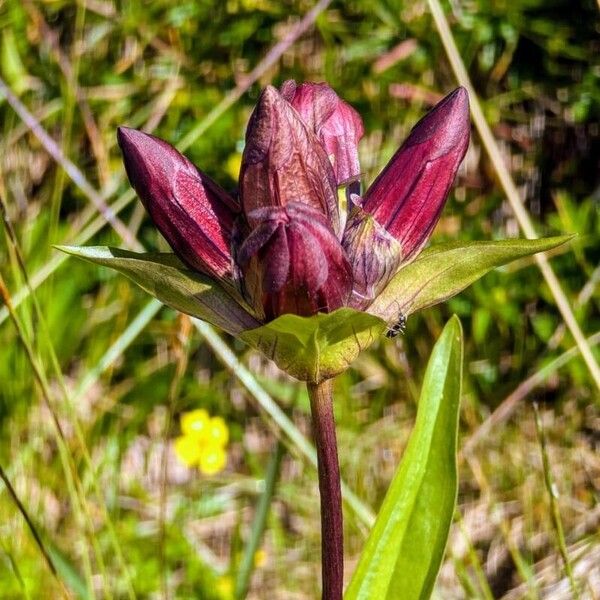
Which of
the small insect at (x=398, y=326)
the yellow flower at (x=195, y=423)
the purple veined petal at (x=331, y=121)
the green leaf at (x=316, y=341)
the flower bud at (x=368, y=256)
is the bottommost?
the yellow flower at (x=195, y=423)

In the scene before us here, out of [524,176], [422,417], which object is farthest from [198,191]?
[524,176]

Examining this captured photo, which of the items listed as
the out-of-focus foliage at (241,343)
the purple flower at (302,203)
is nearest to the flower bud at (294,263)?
the purple flower at (302,203)

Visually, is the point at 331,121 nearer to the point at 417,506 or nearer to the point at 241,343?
the point at 417,506

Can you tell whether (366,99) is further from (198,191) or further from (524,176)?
(198,191)

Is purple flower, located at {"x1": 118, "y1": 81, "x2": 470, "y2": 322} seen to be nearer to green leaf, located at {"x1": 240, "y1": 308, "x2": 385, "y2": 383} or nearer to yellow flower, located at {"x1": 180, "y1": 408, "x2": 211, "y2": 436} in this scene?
green leaf, located at {"x1": 240, "y1": 308, "x2": 385, "y2": 383}

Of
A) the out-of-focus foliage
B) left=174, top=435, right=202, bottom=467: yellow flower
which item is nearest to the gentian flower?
the out-of-focus foliage

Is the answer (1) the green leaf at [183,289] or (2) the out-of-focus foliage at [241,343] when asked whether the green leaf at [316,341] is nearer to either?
(1) the green leaf at [183,289]

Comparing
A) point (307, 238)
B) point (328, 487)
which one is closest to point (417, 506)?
point (328, 487)

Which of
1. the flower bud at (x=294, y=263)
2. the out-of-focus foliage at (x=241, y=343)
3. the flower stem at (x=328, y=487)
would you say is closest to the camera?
the flower bud at (x=294, y=263)
